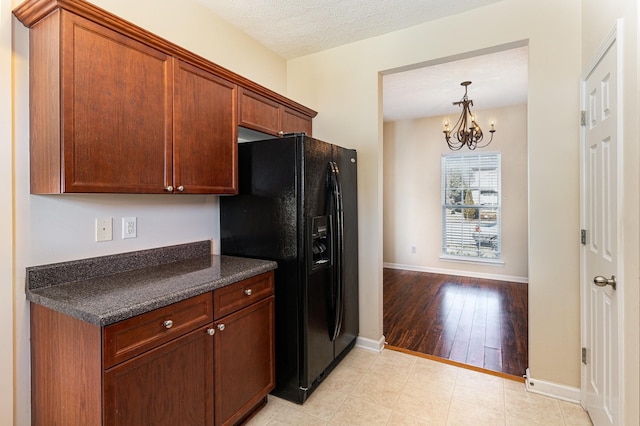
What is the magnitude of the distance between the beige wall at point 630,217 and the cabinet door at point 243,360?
5.64 ft

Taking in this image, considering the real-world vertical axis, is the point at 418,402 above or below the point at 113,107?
below

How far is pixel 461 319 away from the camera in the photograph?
340 centimetres

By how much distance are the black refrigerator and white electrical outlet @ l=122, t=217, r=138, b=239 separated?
23.8 inches

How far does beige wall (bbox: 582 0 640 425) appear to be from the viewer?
3.99 ft

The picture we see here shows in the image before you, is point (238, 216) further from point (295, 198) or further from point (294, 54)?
point (294, 54)

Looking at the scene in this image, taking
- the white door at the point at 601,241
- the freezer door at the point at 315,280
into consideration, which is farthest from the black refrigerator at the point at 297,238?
the white door at the point at 601,241

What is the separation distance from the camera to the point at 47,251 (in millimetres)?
1492

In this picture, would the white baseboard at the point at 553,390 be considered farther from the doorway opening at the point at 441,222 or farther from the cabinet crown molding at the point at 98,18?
the cabinet crown molding at the point at 98,18

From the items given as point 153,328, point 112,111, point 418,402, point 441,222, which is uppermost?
point 112,111

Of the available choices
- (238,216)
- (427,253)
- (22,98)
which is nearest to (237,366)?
(238,216)

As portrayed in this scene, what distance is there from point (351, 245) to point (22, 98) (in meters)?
2.22

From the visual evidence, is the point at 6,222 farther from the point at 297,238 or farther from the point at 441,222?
the point at 441,222

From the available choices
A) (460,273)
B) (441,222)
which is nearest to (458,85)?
(441,222)

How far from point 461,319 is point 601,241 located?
6.60 feet
